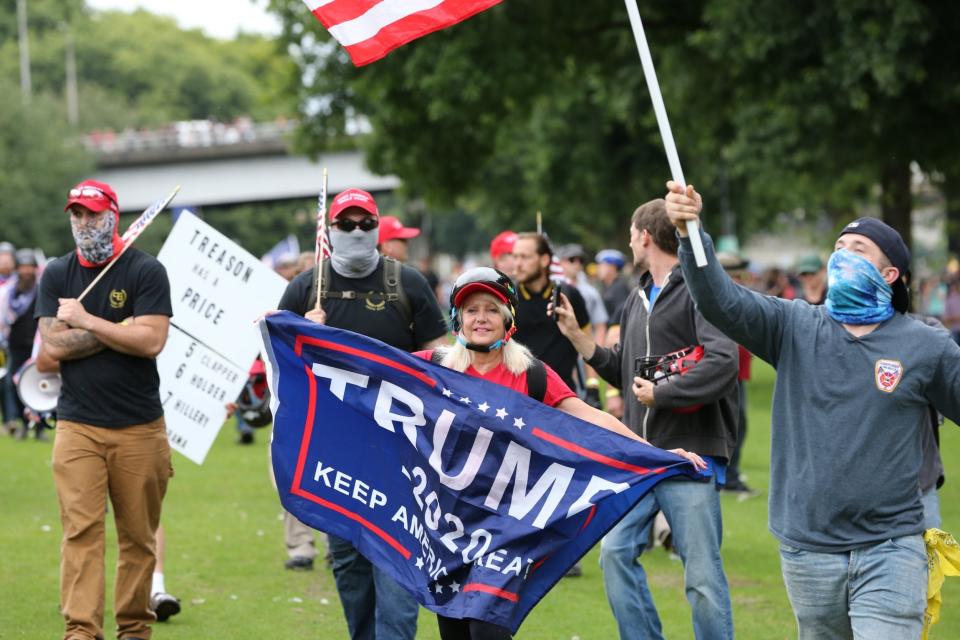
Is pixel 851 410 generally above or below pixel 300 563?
above

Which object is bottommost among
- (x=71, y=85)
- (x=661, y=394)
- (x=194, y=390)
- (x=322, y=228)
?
(x=194, y=390)

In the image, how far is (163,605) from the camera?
8.41m

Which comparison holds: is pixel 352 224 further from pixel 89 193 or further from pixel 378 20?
pixel 89 193

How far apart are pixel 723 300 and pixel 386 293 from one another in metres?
2.20

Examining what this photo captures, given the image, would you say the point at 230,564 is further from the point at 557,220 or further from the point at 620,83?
the point at 557,220

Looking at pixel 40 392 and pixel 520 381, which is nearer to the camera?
pixel 520 381

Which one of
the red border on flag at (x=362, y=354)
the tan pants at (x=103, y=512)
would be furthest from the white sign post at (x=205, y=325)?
the red border on flag at (x=362, y=354)

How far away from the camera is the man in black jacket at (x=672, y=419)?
6332 mm

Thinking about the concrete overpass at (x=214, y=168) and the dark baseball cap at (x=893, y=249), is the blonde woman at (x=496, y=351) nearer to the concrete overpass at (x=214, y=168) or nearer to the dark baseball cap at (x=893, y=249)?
the dark baseball cap at (x=893, y=249)

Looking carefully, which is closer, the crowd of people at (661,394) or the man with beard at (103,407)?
the crowd of people at (661,394)

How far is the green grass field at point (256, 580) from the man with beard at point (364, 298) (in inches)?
66.2

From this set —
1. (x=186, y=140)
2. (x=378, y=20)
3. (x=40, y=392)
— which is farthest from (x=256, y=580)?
(x=186, y=140)

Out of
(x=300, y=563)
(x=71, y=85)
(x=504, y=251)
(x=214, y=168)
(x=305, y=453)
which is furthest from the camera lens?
(x=71, y=85)

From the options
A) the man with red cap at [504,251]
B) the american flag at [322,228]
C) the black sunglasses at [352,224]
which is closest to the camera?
the black sunglasses at [352,224]
